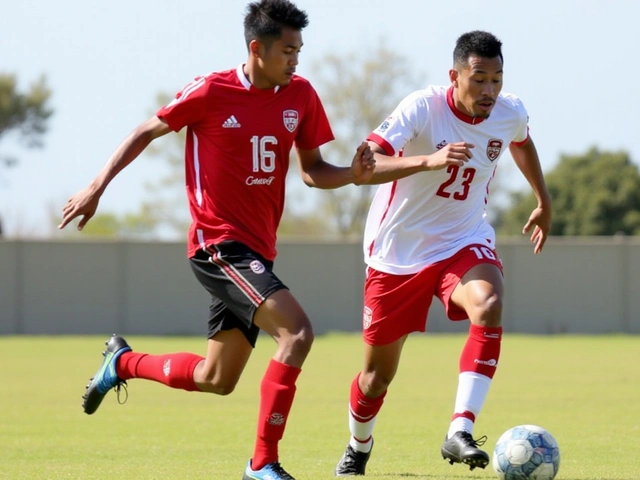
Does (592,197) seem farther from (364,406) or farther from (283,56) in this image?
(283,56)

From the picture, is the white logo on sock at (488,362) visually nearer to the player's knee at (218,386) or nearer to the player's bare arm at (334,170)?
the player's bare arm at (334,170)

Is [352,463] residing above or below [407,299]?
below

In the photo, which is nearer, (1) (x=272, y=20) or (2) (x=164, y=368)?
(1) (x=272, y=20)

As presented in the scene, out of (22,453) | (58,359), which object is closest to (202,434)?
(22,453)

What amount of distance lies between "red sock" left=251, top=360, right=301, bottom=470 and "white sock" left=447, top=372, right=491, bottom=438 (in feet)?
3.18

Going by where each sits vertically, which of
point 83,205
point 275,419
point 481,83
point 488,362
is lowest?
point 275,419

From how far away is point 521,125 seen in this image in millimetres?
8273

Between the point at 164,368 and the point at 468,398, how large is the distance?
6.76 ft

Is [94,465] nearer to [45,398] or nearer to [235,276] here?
[235,276]

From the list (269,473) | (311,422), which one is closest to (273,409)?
(269,473)

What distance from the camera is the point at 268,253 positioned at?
7.20 meters

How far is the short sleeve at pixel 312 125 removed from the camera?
7484mm

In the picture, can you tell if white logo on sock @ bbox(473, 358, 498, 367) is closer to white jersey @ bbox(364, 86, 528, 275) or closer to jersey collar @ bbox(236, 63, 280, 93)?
white jersey @ bbox(364, 86, 528, 275)

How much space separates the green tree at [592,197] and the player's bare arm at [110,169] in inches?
2000
